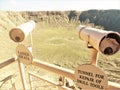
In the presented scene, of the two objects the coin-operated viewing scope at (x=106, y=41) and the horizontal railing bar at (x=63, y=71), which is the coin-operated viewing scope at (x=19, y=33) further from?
the coin-operated viewing scope at (x=106, y=41)

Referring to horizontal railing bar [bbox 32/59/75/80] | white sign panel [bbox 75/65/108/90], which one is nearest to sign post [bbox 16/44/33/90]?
horizontal railing bar [bbox 32/59/75/80]

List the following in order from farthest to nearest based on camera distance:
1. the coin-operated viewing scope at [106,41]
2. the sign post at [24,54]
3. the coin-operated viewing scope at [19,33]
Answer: the sign post at [24,54] → the coin-operated viewing scope at [19,33] → the coin-operated viewing scope at [106,41]

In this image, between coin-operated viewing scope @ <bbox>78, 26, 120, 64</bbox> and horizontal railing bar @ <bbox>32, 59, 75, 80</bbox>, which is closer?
coin-operated viewing scope @ <bbox>78, 26, 120, 64</bbox>

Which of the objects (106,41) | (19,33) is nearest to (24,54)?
(19,33)

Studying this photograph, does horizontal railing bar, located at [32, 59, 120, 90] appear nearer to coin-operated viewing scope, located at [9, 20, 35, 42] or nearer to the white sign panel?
the white sign panel

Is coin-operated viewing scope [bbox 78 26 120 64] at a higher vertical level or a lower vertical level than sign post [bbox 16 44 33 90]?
higher

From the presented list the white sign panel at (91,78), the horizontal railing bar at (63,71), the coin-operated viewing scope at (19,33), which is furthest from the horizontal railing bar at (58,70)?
the coin-operated viewing scope at (19,33)

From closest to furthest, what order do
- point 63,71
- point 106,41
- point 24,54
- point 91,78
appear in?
1. point 106,41
2. point 91,78
3. point 63,71
4. point 24,54

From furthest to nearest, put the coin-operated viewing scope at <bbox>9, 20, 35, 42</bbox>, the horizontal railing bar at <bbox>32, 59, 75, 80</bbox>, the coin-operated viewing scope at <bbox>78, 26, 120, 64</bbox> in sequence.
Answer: the coin-operated viewing scope at <bbox>9, 20, 35, 42</bbox>
the horizontal railing bar at <bbox>32, 59, 75, 80</bbox>
the coin-operated viewing scope at <bbox>78, 26, 120, 64</bbox>

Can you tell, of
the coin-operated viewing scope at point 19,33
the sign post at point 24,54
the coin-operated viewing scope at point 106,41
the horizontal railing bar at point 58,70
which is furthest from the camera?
the sign post at point 24,54

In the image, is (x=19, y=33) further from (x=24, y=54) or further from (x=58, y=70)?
(x=58, y=70)

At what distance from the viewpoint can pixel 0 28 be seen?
70.5 feet

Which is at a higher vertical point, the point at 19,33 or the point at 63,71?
the point at 19,33

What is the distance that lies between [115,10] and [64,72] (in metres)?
41.4
